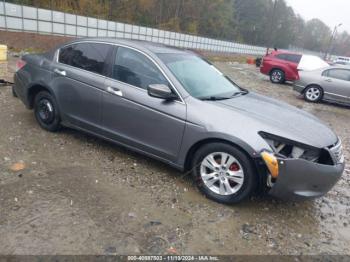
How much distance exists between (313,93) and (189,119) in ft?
31.7

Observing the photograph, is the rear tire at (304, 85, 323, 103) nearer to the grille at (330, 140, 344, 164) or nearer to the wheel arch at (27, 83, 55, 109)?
the grille at (330, 140, 344, 164)

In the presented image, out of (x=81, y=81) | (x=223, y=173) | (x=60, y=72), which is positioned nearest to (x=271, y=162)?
(x=223, y=173)

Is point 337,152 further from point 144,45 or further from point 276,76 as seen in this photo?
point 276,76

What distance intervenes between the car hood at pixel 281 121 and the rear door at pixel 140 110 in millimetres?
629

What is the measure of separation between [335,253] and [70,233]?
8.31 feet

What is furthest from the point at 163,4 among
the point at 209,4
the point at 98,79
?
the point at 98,79

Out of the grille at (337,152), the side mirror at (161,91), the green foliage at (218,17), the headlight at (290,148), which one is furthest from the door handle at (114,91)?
the green foliage at (218,17)

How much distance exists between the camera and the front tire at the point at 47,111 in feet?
16.2

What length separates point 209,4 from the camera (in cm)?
5472

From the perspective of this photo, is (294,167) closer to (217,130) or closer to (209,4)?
(217,130)

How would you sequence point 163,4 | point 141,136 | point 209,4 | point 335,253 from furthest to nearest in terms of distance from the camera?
point 209,4 < point 163,4 < point 141,136 < point 335,253

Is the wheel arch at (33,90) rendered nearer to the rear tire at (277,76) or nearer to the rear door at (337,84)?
the rear door at (337,84)

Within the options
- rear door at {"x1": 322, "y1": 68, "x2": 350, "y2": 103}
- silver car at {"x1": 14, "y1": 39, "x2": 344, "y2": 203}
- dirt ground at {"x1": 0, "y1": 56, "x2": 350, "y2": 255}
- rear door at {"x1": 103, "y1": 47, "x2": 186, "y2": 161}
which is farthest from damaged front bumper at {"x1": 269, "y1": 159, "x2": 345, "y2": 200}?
rear door at {"x1": 322, "y1": 68, "x2": 350, "y2": 103}

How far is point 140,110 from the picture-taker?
3.94m
